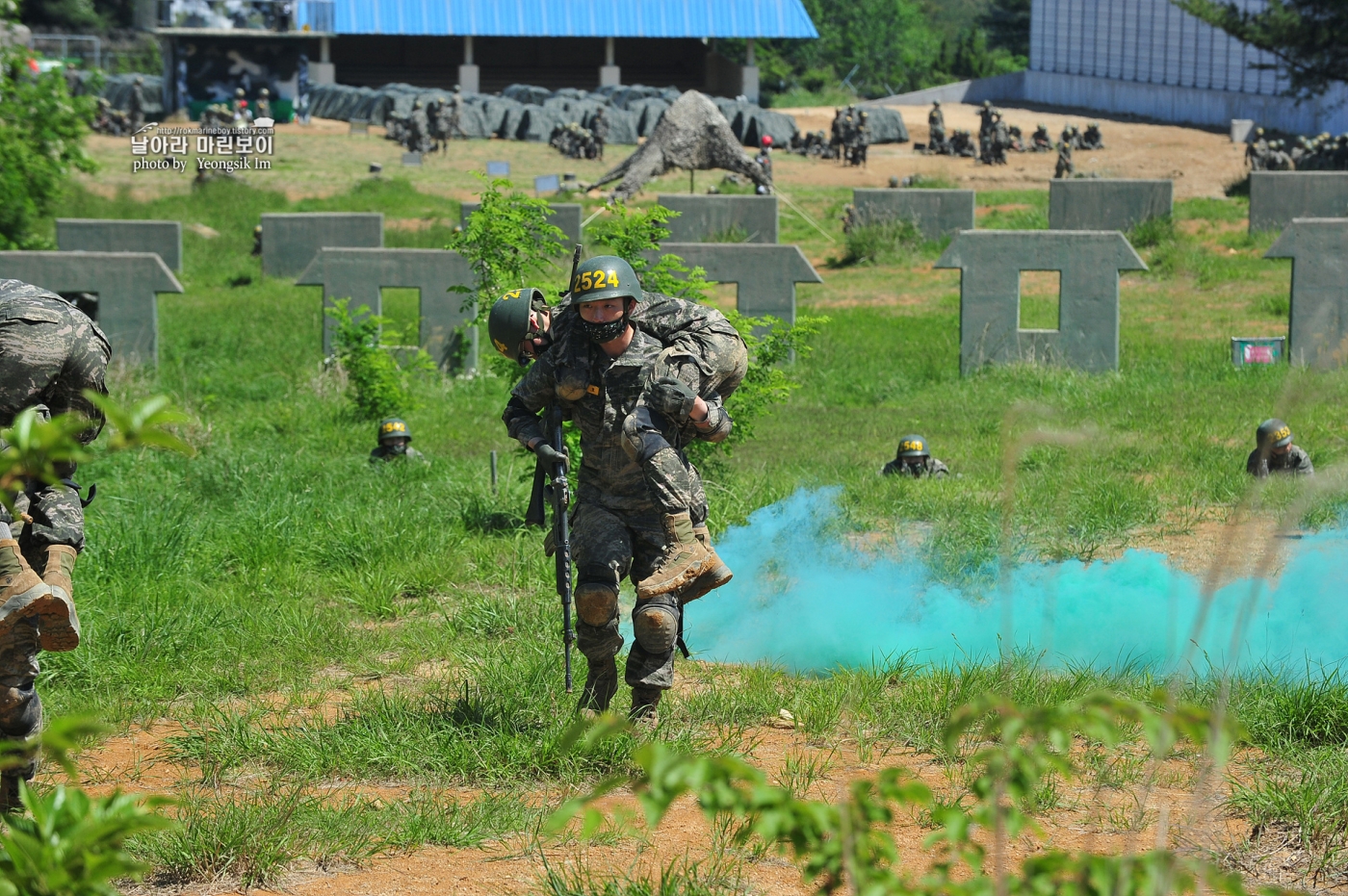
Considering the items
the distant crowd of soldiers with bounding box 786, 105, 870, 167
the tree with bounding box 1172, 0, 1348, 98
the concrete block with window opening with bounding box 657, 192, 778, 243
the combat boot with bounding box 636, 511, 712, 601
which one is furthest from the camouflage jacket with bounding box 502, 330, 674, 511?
the tree with bounding box 1172, 0, 1348, 98

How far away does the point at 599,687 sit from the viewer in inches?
224

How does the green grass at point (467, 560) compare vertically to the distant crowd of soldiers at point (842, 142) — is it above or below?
below

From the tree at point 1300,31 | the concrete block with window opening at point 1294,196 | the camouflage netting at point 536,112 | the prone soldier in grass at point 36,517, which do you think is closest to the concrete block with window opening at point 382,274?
the prone soldier in grass at point 36,517

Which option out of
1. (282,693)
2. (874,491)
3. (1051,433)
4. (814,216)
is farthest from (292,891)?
(814,216)

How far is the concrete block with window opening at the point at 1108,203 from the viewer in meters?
22.1

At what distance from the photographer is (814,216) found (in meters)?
28.8

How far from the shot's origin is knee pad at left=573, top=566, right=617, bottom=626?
546cm

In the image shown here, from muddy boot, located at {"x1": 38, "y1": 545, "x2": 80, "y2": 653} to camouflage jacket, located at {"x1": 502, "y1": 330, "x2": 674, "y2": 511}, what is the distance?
1867 mm

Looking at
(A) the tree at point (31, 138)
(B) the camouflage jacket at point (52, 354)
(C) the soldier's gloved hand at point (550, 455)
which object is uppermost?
(A) the tree at point (31, 138)

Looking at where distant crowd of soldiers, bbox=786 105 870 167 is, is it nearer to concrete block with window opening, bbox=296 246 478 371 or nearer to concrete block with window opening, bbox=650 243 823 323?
concrete block with window opening, bbox=650 243 823 323

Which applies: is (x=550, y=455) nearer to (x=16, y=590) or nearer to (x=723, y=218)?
(x=16, y=590)

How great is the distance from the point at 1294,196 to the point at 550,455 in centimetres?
2010

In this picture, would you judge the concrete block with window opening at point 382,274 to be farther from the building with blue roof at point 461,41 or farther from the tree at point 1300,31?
the building with blue roof at point 461,41

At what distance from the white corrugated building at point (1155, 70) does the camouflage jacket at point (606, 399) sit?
135 feet
